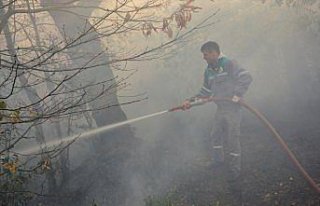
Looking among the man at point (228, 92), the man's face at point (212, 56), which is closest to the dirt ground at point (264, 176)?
the man at point (228, 92)

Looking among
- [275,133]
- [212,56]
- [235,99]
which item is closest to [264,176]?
[275,133]

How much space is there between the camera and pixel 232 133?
658 cm

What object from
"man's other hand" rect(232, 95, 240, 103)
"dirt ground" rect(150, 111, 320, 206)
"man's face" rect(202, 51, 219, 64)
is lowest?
"dirt ground" rect(150, 111, 320, 206)

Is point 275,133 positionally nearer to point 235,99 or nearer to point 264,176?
point 235,99

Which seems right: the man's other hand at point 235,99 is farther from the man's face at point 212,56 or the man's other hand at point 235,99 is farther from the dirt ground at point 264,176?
the dirt ground at point 264,176

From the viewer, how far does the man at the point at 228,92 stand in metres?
6.29

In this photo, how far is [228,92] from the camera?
664 centimetres

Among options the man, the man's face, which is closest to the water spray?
the man

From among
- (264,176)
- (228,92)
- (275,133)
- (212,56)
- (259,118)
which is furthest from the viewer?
(228,92)

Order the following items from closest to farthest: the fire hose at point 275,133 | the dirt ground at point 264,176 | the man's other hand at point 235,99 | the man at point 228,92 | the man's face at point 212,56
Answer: the fire hose at point 275,133 < the dirt ground at point 264,176 < the man's other hand at point 235,99 < the man at point 228,92 < the man's face at point 212,56

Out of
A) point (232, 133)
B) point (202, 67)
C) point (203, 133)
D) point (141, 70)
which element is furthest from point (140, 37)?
point (232, 133)

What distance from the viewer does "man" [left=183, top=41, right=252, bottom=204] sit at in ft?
20.6

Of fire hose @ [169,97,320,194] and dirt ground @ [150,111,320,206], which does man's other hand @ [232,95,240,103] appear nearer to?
fire hose @ [169,97,320,194]

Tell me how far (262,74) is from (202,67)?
1527 mm
